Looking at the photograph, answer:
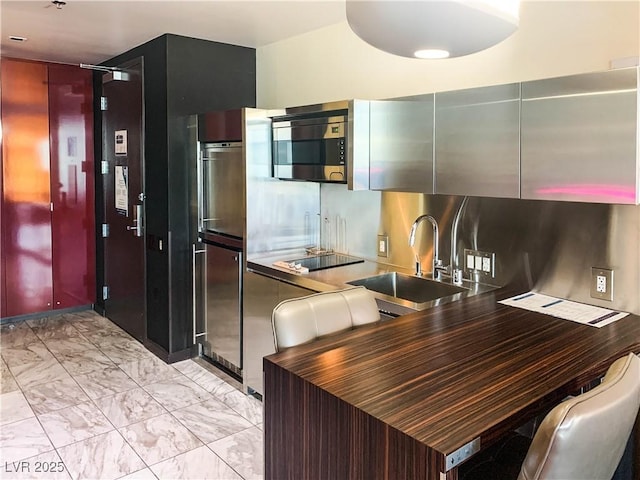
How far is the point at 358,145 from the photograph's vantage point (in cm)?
279

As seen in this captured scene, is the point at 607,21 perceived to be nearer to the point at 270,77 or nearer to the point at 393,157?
the point at 393,157

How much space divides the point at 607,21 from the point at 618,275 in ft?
3.52

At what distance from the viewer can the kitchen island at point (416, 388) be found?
1.28 metres

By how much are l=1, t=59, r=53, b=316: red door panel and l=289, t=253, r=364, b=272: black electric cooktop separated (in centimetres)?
311

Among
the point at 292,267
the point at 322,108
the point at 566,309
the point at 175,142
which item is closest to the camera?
the point at 566,309

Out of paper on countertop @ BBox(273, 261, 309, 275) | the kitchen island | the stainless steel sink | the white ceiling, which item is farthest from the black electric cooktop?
the white ceiling

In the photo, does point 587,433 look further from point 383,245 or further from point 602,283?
point 383,245

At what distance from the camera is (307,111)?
3164 mm

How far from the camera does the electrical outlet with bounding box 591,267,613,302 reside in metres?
2.29

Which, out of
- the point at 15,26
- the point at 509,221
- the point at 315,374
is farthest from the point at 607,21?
the point at 15,26

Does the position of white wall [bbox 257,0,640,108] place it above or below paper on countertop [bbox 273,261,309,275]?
above

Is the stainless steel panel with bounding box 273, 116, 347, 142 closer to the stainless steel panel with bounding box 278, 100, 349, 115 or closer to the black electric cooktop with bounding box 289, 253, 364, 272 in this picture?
the stainless steel panel with bounding box 278, 100, 349, 115

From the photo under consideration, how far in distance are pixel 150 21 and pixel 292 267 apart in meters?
1.91

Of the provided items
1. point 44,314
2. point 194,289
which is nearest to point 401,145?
point 194,289
